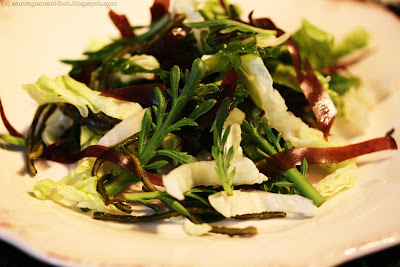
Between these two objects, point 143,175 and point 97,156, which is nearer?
point 143,175

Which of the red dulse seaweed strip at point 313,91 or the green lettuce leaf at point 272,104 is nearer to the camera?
the green lettuce leaf at point 272,104

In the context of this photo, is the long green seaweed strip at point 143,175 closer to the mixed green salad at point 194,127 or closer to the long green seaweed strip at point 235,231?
the mixed green salad at point 194,127

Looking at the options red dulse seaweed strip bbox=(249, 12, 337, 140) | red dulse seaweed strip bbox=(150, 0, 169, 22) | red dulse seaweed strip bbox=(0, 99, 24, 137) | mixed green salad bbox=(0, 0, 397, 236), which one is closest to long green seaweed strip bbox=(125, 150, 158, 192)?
mixed green salad bbox=(0, 0, 397, 236)

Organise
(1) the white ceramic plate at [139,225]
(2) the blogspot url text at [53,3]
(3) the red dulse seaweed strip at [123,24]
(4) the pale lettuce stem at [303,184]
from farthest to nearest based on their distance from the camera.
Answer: (2) the blogspot url text at [53,3] → (3) the red dulse seaweed strip at [123,24] → (4) the pale lettuce stem at [303,184] → (1) the white ceramic plate at [139,225]

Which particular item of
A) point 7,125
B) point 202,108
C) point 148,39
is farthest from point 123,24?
point 202,108

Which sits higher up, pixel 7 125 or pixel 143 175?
pixel 7 125

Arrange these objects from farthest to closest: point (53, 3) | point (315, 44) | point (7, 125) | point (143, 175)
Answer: point (53, 3) < point (315, 44) < point (7, 125) < point (143, 175)

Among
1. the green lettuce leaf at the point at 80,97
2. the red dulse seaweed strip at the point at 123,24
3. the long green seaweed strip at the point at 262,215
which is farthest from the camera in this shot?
the red dulse seaweed strip at the point at 123,24

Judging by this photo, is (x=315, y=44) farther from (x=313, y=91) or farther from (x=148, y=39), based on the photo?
(x=148, y=39)

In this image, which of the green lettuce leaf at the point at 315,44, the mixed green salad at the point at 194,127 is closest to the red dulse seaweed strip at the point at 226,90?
the mixed green salad at the point at 194,127
